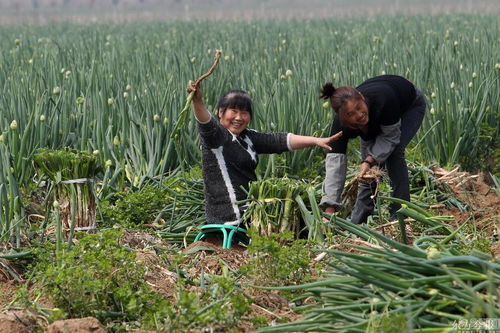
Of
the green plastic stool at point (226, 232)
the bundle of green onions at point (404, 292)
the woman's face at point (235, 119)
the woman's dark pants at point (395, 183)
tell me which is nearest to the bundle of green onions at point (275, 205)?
the green plastic stool at point (226, 232)

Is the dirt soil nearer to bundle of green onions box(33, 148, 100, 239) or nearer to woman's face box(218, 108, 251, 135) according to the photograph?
bundle of green onions box(33, 148, 100, 239)

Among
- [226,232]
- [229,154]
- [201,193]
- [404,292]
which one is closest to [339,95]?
[229,154]

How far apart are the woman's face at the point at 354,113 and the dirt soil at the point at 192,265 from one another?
49 cm

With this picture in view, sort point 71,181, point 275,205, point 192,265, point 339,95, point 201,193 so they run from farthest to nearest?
1. point 201,193
2. point 339,95
3. point 71,181
4. point 275,205
5. point 192,265

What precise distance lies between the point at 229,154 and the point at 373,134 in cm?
74

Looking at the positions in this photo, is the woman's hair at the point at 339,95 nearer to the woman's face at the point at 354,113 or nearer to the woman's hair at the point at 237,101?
the woman's face at the point at 354,113

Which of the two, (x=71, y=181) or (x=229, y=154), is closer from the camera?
(x=71, y=181)

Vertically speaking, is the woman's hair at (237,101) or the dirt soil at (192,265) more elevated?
the woman's hair at (237,101)

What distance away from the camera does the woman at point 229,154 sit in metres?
3.74

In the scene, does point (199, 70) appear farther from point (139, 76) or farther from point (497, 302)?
point (497, 302)

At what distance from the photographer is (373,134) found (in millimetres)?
4113

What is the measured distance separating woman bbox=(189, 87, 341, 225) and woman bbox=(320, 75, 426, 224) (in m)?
0.20

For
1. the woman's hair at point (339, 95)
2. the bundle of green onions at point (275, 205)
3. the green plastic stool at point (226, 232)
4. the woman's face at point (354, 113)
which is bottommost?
the green plastic stool at point (226, 232)

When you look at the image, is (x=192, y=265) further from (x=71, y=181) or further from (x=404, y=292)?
(x=404, y=292)
